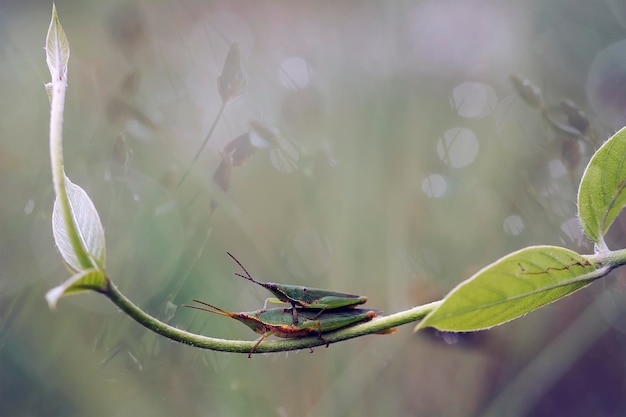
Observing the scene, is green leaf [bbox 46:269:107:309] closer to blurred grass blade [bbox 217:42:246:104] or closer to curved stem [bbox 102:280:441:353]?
curved stem [bbox 102:280:441:353]

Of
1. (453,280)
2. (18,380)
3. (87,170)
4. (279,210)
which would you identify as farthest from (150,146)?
(453,280)

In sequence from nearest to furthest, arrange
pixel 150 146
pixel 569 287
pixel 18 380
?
pixel 569 287 → pixel 18 380 → pixel 150 146

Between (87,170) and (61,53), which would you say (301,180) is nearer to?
(87,170)

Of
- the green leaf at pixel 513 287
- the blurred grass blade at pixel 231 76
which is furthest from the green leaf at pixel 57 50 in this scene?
the blurred grass blade at pixel 231 76

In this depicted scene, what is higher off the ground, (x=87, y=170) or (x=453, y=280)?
(x=87, y=170)

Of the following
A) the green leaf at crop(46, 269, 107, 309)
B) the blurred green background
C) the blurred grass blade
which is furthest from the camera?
the blurred green background

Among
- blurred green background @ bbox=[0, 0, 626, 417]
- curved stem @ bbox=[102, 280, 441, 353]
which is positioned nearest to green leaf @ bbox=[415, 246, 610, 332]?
curved stem @ bbox=[102, 280, 441, 353]

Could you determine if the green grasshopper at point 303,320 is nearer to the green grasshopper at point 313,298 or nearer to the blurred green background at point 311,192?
the green grasshopper at point 313,298

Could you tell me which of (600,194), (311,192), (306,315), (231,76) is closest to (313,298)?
(306,315)
